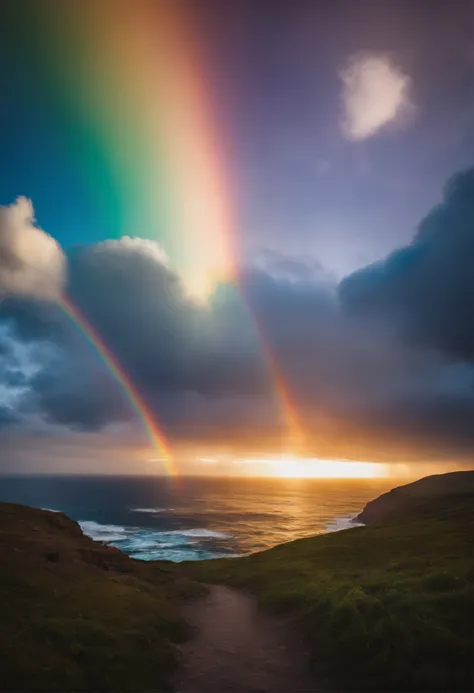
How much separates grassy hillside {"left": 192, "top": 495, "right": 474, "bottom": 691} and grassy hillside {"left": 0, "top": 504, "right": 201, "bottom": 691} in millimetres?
10165

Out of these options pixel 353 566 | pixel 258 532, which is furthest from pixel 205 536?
pixel 353 566

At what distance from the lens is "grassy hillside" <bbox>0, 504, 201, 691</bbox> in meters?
23.3

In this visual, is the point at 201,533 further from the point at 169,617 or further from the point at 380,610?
the point at 380,610

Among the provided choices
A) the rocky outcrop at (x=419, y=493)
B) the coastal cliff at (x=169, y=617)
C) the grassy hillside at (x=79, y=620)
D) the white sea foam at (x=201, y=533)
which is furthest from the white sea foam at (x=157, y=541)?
the grassy hillside at (x=79, y=620)

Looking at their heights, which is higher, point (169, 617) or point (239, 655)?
point (169, 617)

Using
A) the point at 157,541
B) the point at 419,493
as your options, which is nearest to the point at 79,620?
the point at 157,541

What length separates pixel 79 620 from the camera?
28.5 m

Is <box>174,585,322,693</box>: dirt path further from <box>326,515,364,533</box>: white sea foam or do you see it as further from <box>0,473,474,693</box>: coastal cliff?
<box>326,515,364,533</box>: white sea foam

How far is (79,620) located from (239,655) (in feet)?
35.8

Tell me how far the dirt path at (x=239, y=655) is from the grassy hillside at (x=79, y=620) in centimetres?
169

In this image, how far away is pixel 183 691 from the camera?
2350 centimetres

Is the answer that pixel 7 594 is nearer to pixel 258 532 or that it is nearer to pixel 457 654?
pixel 457 654

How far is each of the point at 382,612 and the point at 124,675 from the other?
18.0 m

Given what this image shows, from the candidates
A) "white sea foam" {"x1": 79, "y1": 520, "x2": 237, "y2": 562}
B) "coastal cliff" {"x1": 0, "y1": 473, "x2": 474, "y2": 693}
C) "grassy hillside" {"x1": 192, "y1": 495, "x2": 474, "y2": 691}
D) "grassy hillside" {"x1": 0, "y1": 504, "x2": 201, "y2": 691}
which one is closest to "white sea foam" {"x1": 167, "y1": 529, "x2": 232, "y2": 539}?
"white sea foam" {"x1": 79, "y1": 520, "x2": 237, "y2": 562}
